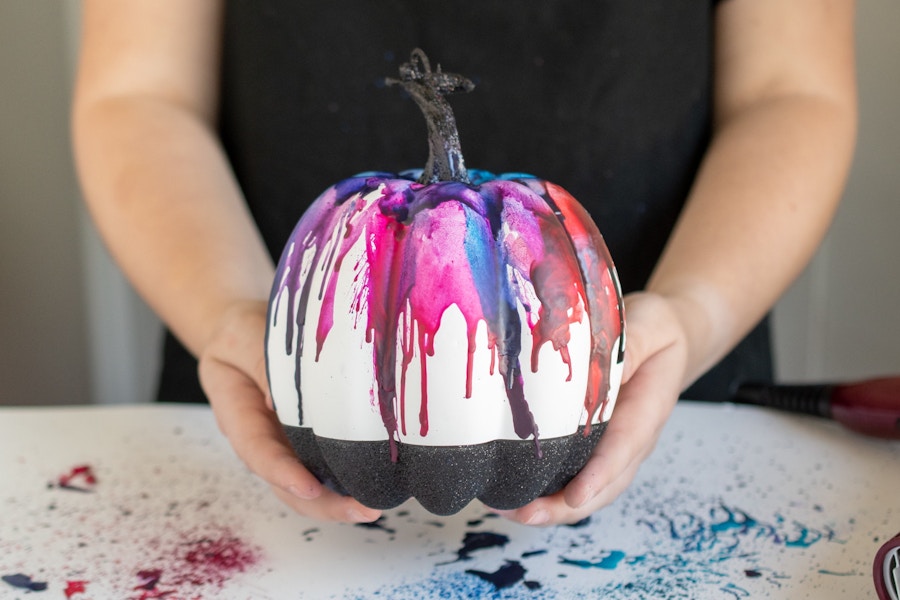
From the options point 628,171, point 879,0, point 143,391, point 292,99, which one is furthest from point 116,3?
point 879,0

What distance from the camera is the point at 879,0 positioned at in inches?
65.8

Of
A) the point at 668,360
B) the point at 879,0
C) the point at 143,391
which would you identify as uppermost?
the point at 879,0

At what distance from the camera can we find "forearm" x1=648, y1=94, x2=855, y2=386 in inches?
32.3

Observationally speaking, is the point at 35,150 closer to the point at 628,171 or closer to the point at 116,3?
the point at 116,3

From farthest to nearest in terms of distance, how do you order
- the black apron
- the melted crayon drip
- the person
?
1. the black apron
2. the person
3. the melted crayon drip

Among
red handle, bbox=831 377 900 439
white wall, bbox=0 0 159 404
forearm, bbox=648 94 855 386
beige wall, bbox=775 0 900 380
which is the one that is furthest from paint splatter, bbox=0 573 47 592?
beige wall, bbox=775 0 900 380

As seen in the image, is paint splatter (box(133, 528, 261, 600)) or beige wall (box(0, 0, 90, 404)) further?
beige wall (box(0, 0, 90, 404))

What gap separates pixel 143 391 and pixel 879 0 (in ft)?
5.47

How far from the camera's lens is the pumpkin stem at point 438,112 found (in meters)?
0.56

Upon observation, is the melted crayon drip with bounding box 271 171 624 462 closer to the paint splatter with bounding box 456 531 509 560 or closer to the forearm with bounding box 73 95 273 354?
the paint splatter with bounding box 456 531 509 560

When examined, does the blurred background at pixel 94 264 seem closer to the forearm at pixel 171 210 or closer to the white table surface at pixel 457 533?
the forearm at pixel 171 210

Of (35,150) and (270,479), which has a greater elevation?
(35,150)

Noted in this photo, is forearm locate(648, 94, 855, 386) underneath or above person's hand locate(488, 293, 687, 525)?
above

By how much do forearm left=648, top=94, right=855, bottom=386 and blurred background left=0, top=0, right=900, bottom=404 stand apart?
0.79 meters
